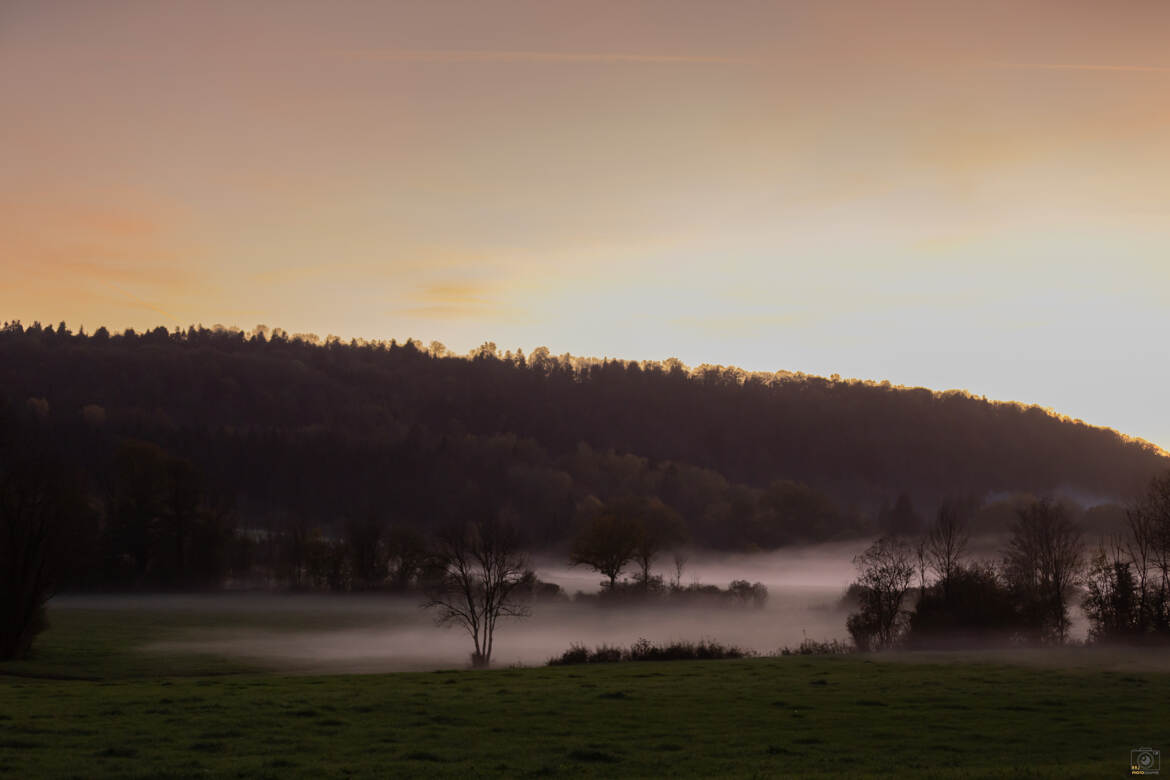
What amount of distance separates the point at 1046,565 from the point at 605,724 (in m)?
60.0

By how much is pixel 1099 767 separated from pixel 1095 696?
42.6 ft

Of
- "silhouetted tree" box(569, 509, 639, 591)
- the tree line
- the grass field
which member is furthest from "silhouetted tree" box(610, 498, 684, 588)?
the grass field

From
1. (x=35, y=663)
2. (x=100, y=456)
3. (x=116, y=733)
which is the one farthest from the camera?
(x=100, y=456)

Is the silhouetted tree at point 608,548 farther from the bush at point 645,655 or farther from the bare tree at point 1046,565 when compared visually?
the bush at point 645,655

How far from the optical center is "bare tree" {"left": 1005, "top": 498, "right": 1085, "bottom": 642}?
200 feet

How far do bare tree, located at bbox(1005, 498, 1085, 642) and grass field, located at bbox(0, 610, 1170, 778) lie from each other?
26.4 m

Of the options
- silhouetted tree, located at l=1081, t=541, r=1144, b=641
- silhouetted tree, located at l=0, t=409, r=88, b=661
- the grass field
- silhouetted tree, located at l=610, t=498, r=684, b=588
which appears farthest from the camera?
silhouetted tree, located at l=610, t=498, r=684, b=588

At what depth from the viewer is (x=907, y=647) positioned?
54.9m

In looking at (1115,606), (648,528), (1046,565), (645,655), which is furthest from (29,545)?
(648,528)

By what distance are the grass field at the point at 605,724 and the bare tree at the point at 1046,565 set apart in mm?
26411

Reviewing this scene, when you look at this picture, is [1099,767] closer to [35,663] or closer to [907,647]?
[907,647]

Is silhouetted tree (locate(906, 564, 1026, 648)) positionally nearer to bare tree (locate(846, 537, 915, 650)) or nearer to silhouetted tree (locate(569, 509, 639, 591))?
bare tree (locate(846, 537, 915, 650))

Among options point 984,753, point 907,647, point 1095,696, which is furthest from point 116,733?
point 907,647

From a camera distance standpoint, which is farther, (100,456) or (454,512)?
(454,512)
